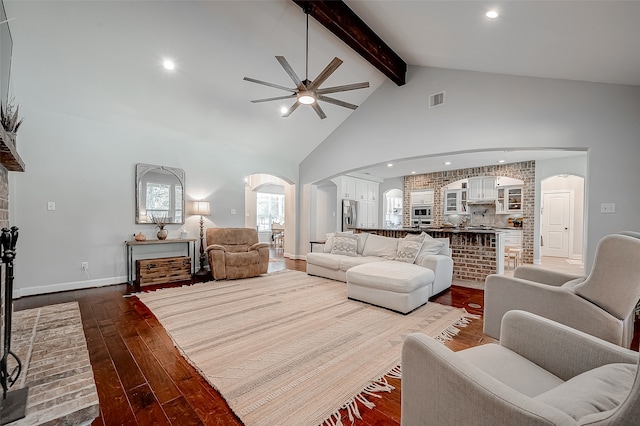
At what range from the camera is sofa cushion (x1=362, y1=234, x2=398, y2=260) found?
467 centimetres

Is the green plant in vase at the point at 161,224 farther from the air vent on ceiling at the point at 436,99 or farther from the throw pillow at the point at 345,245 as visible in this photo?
the air vent on ceiling at the point at 436,99

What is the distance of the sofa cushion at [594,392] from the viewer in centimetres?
78

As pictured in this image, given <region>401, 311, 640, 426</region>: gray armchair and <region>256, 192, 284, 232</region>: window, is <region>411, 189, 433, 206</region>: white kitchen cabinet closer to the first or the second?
<region>256, 192, 284, 232</region>: window

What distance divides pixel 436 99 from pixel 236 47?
3.35 meters

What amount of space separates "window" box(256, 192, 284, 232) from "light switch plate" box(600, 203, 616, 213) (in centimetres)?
926

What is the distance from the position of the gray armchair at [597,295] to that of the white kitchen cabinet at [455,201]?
6637 mm

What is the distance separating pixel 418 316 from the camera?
123 inches

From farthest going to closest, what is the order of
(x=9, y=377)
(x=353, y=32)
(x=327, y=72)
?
(x=353, y=32)
(x=327, y=72)
(x=9, y=377)

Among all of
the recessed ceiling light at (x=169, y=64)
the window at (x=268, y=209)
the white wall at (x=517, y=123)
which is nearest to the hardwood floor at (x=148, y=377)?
the white wall at (x=517, y=123)

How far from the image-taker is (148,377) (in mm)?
1945

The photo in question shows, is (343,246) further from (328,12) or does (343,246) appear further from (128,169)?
(128,169)

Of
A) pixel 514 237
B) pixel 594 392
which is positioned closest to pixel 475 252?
pixel 514 237

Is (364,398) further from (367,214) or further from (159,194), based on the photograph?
(367,214)

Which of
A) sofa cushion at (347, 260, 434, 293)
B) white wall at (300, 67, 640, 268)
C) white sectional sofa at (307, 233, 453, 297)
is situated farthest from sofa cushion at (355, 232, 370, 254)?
white wall at (300, 67, 640, 268)
